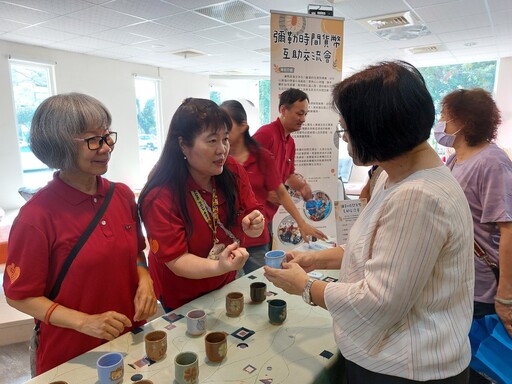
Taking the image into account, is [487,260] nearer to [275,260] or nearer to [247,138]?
[275,260]

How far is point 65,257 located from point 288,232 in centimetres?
227

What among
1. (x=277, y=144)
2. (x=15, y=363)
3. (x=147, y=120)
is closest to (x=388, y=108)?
(x=277, y=144)

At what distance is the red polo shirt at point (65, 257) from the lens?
1.10m

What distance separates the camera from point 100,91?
24.1ft

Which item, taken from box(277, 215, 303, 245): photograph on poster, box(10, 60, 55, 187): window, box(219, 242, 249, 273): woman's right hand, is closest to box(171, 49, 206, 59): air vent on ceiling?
box(10, 60, 55, 187): window

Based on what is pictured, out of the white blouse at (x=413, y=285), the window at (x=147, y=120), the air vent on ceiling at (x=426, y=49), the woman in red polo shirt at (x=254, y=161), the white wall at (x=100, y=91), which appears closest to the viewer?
A: the white blouse at (x=413, y=285)

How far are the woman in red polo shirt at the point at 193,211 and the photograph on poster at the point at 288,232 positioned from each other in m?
1.66

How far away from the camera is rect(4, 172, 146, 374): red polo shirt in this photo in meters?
1.10

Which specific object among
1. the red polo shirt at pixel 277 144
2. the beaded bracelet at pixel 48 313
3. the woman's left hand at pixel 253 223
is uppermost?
the red polo shirt at pixel 277 144

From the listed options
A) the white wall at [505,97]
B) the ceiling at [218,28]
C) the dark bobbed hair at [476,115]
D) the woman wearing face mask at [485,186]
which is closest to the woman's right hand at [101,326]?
the woman wearing face mask at [485,186]

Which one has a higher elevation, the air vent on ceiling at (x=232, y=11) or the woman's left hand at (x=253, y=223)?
the air vent on ceiling at (x=232, y=11)

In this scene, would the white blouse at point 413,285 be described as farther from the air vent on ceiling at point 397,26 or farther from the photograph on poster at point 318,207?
the air vent on ceiling at point 397,26

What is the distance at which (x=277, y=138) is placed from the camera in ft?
9.25

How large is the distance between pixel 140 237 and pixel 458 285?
1.08m
